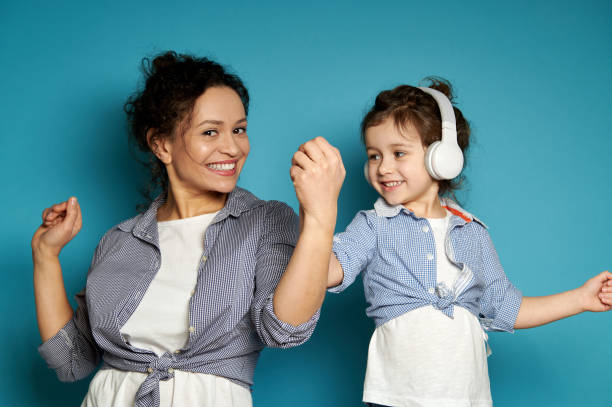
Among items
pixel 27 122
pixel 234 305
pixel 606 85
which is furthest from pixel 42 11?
pixel 606 85

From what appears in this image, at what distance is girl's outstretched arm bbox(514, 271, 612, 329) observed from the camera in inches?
65.6

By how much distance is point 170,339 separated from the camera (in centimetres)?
152

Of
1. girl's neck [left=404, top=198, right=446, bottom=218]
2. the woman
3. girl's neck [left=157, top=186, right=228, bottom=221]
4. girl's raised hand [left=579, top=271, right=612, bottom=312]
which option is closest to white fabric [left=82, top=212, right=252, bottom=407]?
the woman

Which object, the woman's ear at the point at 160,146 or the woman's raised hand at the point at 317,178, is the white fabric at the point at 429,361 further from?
the woman's ear at the point at 160,146

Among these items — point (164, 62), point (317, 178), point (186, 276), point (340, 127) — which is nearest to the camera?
point (317, 178)

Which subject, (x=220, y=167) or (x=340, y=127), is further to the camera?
(x=340, y=127)

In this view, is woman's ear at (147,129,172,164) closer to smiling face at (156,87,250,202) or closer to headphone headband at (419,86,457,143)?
smiling face at (156,87,250,202)

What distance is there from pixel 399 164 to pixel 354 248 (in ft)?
0.91

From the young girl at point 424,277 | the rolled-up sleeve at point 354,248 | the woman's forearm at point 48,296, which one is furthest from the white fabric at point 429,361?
the woman's forearm at point 48,296

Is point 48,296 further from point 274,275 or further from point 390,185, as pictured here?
point 390,185

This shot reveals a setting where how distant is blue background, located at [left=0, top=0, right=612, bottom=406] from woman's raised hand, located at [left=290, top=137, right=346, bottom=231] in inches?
40.6

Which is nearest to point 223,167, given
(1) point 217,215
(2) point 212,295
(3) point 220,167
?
(3) point 220,167

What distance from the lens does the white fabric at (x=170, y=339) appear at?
1.46 meters

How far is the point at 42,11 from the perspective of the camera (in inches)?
93.5
